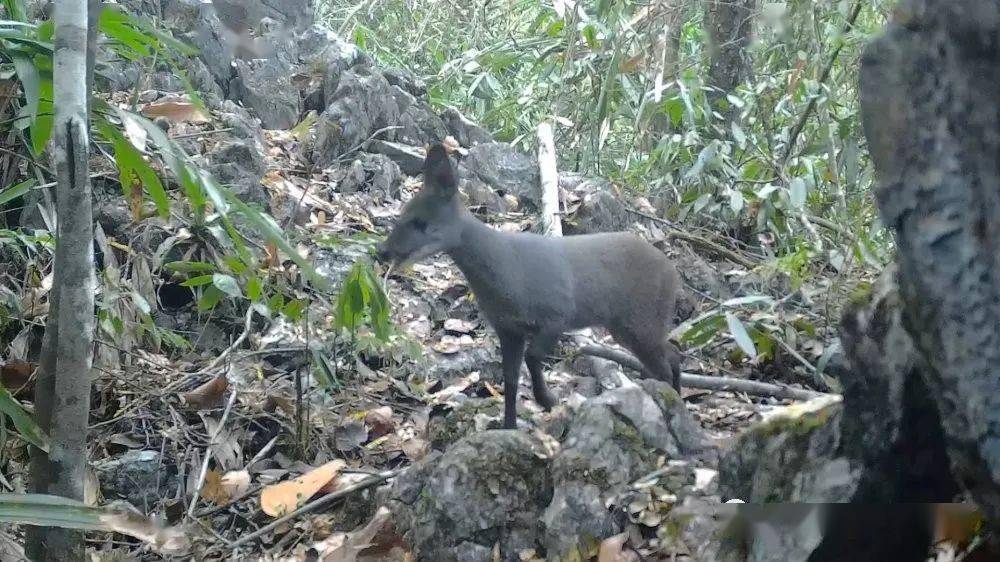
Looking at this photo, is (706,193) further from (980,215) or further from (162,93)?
(980,215)

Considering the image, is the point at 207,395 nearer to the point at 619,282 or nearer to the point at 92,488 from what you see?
the point at 92,488

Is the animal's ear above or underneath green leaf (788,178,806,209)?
above

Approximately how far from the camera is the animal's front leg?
4180 mm

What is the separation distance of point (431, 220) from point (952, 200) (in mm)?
3372

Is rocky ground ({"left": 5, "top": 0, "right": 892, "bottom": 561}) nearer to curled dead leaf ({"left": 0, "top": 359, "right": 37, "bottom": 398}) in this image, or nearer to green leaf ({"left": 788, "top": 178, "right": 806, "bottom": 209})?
curled dead leaf ({"left": 0, "top": 359, "right": 37, "bottom": 398})

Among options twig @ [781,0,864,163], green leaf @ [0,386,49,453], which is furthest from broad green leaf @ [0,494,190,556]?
twig @ [781,0,864,163]

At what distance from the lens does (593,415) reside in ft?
10.6

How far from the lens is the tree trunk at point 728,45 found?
733cm

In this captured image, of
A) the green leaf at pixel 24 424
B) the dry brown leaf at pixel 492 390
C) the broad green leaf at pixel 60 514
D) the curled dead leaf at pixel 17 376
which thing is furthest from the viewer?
the dry brown leaf at pixel 492 390

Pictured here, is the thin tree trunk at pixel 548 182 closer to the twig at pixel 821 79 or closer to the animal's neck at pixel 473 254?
the animal's neck at pixel 473 254

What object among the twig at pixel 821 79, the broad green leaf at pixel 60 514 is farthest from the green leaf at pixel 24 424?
the twig at pixel 821 79

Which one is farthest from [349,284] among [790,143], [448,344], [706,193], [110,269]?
[790,143]

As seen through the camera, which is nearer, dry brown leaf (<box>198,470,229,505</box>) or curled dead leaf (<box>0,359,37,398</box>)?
curled dead leaf (<box>0,359,37,398</box>)

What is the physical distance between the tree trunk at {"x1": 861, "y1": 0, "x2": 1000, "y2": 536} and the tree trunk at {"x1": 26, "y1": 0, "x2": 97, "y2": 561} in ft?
7.07
